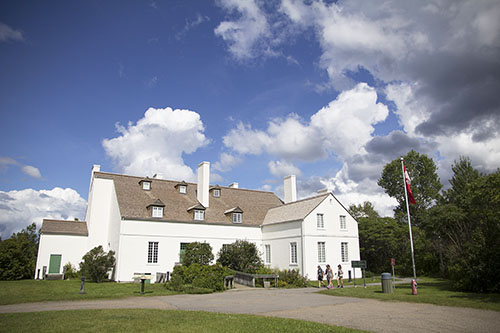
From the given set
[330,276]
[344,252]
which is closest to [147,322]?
[330,276]

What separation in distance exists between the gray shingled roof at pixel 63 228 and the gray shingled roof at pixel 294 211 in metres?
17.2

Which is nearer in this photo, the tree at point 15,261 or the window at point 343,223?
the tree at point 15,261

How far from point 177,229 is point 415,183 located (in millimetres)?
33468

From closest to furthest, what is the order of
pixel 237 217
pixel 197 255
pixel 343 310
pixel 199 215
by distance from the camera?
pixel 343 310, pixel 197 255, pixel 199 215, pixel 237 217

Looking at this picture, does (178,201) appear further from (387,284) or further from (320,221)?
(387,284)

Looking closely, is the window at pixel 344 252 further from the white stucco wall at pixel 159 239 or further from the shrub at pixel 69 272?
the shrub at pixel 69 272

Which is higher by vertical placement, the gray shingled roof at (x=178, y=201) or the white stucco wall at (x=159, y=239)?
the gray shingled roof at (x=178, y=201)

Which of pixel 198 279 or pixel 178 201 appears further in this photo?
pixel 178 201

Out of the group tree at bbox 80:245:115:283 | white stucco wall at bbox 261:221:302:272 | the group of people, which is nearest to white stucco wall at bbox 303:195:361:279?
white stucco wall at bbox 261:221:302:272

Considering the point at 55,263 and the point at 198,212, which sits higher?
the point at 198,212

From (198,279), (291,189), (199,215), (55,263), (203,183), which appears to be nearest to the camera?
(198,279)

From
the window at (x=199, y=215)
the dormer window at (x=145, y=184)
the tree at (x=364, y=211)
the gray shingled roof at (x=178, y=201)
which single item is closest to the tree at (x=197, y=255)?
the gray shingled roof at (x=178, y=201)

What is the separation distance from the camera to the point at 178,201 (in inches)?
1296

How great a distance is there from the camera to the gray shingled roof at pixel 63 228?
30906 millimetres
